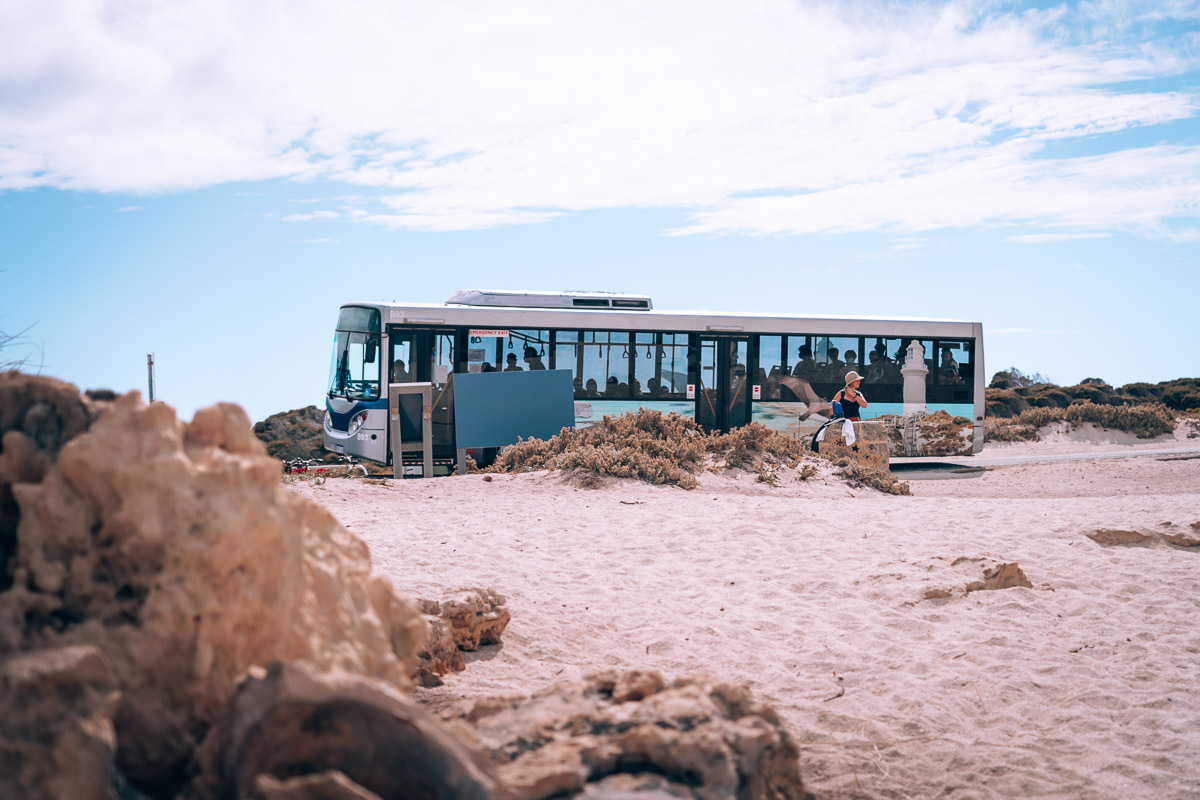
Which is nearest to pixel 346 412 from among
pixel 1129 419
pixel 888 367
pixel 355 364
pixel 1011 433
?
pixel 355 364

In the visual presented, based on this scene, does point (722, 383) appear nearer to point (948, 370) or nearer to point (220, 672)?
point (948, 370)

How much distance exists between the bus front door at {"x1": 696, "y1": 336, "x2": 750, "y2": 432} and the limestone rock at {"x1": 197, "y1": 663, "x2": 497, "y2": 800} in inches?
613

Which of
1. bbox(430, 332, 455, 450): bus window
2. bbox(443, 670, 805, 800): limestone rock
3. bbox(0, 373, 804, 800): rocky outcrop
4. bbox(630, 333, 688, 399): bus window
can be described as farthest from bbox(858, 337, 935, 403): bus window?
bbox(0, 373, 804, 800): rocky outcrop

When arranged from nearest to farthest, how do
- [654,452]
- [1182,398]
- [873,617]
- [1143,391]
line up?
[873,617]
[654,452]
[1182,398]
[1143,391]

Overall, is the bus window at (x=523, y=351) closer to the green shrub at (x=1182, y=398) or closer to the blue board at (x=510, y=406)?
the blue board at (x=510, y=406)

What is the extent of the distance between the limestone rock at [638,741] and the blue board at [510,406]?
12211 mm

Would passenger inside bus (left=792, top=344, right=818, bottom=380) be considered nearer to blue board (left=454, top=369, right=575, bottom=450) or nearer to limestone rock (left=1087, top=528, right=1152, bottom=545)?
blue board (left=454, top=369, right=575, bottom=450)

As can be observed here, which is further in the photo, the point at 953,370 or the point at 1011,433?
the point at 1011,433

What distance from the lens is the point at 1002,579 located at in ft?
22.9

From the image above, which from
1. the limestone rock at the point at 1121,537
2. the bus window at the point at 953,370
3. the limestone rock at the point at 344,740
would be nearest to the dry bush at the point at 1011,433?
the bus window at the point at 953,370

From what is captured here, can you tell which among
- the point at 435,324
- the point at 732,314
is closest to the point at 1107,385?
the point at 732,314

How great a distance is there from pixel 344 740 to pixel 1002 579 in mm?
6272

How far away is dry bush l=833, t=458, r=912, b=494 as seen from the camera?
14.0 meters

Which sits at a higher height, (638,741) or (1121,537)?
(638,741)
